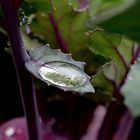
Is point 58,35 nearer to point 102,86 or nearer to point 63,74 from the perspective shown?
point 102,86

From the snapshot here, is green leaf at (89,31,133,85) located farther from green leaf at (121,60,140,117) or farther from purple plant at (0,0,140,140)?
green leaf at (121,60,140,117)

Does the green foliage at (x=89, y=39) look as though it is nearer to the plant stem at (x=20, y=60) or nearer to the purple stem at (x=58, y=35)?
the purple stem at (x=58, y=35)

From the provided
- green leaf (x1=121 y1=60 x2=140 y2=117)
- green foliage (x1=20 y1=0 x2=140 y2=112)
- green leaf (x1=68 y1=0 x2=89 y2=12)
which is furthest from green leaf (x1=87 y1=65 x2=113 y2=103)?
green leaf (x1=121 y1=60 x2=140 y2=117)

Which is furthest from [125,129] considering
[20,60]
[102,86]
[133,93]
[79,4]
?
[133,93]

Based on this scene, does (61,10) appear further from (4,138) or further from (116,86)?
(4,138)

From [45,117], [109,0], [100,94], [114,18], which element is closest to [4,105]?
[45,117]

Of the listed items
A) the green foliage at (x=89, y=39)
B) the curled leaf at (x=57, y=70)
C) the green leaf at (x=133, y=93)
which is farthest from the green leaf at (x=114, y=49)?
the green leaf at (x=133, y=93)
